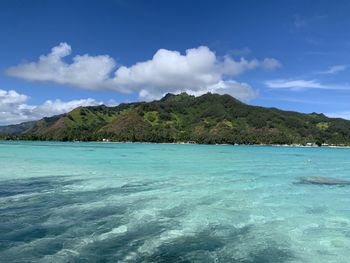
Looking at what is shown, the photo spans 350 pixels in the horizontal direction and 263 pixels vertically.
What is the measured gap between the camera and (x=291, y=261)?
577 inches

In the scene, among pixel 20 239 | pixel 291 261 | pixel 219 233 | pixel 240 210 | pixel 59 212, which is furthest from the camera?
pixel 240 210

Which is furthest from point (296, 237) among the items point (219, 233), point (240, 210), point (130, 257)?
point (130, 257)

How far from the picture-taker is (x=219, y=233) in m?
18.2

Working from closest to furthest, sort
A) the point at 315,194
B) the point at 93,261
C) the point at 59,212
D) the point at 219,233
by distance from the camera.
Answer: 1. the point at 93,261
2. the point at 219,233
3. the point at 59,212
4. the point at 315,194

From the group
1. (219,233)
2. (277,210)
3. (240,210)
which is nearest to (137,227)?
(219,233)

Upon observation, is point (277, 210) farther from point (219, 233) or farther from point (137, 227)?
point (137, 227)

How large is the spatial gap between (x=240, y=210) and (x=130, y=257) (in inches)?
462

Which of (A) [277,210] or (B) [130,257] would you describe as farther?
(A) [277,210]

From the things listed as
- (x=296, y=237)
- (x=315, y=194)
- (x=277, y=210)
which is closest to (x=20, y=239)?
(x=296, y=237)

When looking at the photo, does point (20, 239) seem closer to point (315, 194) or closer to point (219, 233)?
point (219, 233)

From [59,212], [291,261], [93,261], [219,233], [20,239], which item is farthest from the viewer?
[59,212]

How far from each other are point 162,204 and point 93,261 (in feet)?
39.3

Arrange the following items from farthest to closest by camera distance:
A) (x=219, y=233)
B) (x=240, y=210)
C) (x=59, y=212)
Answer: (x=240, y=210), (x=59, y=212), (x=219, y=233)

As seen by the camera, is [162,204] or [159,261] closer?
[159,261]
